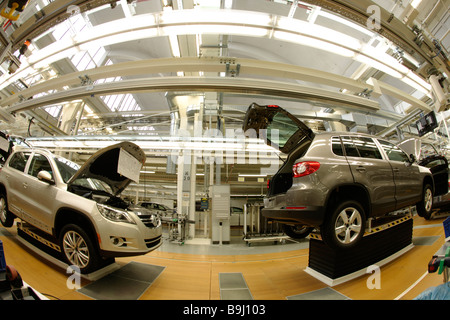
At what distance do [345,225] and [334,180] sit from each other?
0.38 metres

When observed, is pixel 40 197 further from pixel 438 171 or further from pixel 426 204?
pixel 438 171

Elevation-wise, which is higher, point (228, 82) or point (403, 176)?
point (228, 82)

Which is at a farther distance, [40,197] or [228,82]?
[228,82]

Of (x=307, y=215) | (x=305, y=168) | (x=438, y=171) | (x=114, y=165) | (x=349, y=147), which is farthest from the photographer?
(x=438, y=171)

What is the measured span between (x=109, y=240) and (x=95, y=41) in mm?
2251

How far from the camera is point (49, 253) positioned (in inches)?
55.9

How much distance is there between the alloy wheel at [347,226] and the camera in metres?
1.22

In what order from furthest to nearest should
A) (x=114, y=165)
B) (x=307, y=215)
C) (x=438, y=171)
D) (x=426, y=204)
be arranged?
1. (x=438, y=171)
2. (x=114, y=165)
3. (x=426, y=204)
4. (x=307, y=215)

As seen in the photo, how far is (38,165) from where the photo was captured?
5.60 ft

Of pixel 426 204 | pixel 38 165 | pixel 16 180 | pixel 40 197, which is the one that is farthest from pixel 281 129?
pixel 16 180

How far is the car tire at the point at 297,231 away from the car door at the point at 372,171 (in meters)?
0.61
